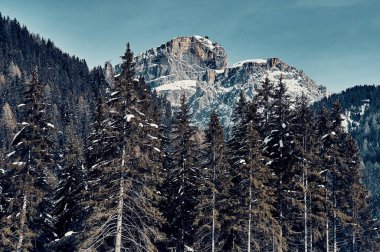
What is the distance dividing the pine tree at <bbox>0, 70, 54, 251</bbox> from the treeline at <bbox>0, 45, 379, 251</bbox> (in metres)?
0.07

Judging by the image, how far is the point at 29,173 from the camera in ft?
102

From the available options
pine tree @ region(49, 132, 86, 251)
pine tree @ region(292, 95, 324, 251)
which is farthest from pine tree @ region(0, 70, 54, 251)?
pine tree @ region(292, 95, 324, 251)

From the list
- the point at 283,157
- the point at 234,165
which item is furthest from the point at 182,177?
the point at 283,157

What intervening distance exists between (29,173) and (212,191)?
1346cm

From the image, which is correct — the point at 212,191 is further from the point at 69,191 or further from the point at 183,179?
the point at 69,191

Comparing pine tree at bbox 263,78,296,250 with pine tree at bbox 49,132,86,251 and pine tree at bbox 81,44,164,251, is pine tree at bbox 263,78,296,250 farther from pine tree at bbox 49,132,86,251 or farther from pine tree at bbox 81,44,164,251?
pine tree at bbox 49,132,86,251

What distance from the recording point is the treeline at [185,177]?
24516 mm

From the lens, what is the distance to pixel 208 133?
35281 millimetres

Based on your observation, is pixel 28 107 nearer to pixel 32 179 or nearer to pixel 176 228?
pixel 32 179

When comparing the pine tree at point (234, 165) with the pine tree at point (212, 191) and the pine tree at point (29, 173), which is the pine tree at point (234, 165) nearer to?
the pine tree at point (212, 191)

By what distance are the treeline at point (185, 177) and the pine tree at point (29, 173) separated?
0.07 metres

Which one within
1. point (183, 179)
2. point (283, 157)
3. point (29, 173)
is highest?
point (283, 157)

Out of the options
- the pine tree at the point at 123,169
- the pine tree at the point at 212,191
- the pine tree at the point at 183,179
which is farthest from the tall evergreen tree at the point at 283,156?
the pine tree at the point at 123,169

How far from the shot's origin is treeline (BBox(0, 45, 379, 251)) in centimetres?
2452
